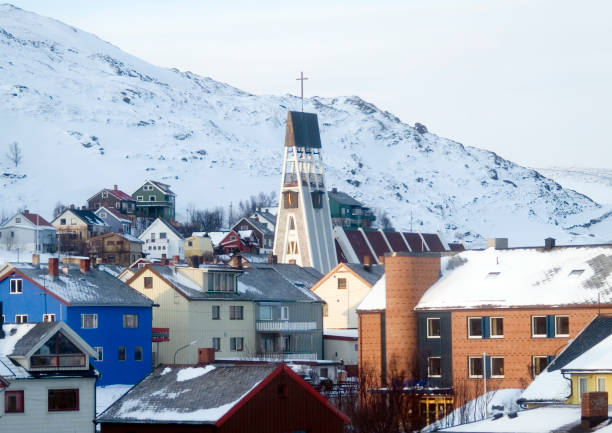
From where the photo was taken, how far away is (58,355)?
2474 inches

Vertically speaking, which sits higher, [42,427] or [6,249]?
[6,249]

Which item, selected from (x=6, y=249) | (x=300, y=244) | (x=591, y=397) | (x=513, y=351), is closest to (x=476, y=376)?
(x=513, y=351)

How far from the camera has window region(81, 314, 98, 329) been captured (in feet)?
288

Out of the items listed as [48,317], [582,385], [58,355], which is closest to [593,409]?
[582,385]

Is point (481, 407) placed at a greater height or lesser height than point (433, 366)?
lesser

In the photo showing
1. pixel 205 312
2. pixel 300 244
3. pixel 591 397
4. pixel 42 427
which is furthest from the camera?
pixel 300 244

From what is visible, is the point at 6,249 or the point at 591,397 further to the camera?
the point at 6,249

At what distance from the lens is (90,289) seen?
89312mm

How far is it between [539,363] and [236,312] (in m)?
28.2

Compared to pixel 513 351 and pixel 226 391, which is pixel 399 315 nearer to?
pixel 513 351

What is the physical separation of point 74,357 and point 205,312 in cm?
Answer: 3238

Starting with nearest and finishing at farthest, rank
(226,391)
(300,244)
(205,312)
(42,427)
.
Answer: (226,391) < (42,427) < (205,312) < (300,244)

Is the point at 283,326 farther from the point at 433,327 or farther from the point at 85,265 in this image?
the point at 433,327

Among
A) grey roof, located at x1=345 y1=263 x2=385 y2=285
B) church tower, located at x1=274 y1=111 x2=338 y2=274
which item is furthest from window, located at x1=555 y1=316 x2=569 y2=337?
church tower, located at x1=274 y1=111 x2=338 y2=274
